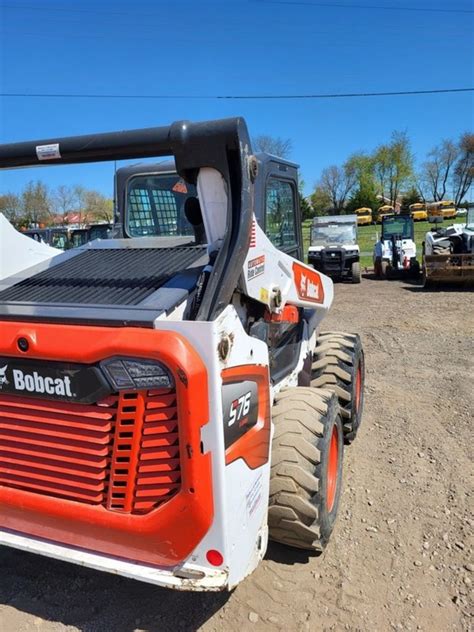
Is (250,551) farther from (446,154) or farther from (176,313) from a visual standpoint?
(446,154)

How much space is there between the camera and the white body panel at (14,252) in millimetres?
2980

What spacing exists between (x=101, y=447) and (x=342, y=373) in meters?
2.47

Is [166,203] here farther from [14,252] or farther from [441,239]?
[441,239]

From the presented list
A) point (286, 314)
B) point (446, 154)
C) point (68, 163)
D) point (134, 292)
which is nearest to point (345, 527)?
point (286, 314)

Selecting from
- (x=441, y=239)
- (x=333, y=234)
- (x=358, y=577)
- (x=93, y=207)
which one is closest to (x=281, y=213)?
(x=358, y=577)

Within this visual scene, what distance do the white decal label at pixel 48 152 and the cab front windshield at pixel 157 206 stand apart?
1523 millimetres

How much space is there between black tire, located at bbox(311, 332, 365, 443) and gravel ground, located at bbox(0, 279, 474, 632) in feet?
0.95

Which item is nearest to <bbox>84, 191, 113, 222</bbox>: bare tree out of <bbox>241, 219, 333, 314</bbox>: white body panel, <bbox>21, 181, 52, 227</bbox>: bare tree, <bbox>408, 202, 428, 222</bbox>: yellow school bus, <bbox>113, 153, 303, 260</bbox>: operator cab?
<bbox>21, 181, 52, 227</bbox>: bare tree

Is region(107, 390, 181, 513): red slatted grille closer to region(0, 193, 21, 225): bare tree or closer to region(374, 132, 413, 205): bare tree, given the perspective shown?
region(0, 193, 21, 225): bare tree

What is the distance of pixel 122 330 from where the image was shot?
6.46 feet

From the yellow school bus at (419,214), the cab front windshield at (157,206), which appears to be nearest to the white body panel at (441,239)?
the cab front windshield at (157,206)

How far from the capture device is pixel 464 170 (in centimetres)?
6581

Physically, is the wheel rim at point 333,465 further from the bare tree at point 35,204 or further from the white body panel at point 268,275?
the bare tree at point 35,204

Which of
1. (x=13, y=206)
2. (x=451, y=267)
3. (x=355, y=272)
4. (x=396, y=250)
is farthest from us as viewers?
(x=13, y=206)
